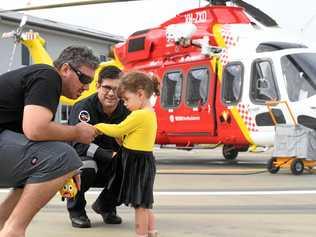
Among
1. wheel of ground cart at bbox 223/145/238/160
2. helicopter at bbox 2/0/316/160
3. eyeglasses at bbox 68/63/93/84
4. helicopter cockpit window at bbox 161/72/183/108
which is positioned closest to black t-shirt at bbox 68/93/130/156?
eyeglasses at bbox 68/63/93/84

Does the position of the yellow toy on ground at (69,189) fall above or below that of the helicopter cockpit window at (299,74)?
below

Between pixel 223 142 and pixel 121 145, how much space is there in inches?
281

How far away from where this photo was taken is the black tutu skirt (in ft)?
15.7

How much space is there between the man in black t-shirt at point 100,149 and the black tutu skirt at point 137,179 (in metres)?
0.48

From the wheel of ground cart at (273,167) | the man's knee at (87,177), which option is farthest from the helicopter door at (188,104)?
the man's knee at (87,177)

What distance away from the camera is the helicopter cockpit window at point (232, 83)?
11758mm

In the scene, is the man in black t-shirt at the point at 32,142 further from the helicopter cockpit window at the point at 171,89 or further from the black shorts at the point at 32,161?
the helicopter cockpit window at the point at 171,89

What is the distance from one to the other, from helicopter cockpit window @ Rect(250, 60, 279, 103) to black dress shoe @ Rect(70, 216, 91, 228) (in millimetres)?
6519

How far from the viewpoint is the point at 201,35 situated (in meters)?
12.3

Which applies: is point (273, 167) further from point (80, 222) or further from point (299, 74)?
point (80, 222)

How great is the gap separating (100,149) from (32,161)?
199 centimetres

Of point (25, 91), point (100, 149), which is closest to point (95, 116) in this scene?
point (100, 149)

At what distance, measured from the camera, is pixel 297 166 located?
32.9 ft

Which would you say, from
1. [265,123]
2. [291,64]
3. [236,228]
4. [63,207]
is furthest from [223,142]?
[236,228]
